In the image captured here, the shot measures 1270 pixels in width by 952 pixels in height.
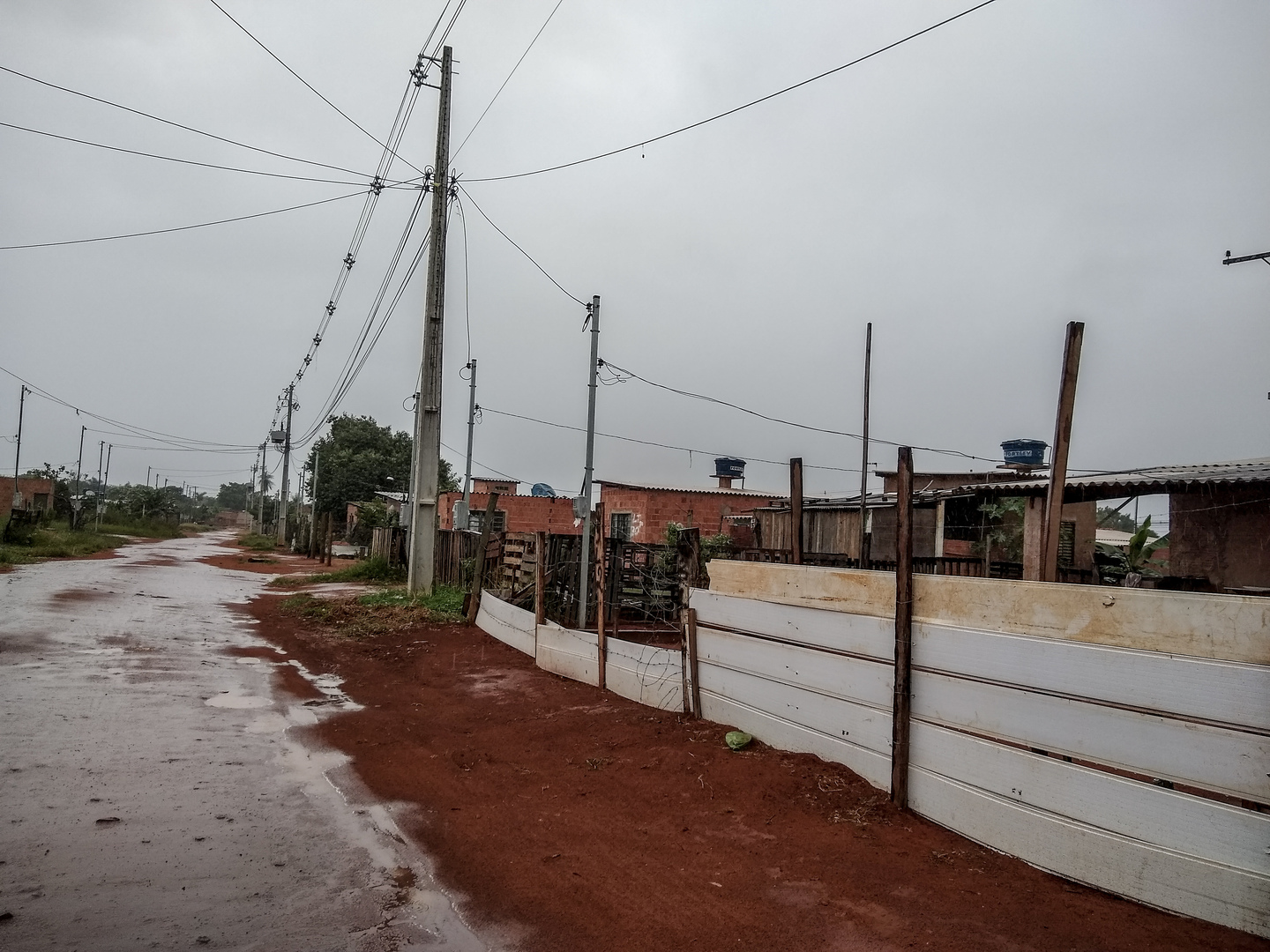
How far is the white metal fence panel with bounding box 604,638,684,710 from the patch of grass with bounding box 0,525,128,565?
2262cm

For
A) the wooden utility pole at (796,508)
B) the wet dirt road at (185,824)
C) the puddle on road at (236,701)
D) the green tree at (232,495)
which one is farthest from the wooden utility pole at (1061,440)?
the green tree at (232,495)

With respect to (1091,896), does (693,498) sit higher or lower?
higher

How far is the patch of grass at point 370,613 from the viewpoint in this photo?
548 inches

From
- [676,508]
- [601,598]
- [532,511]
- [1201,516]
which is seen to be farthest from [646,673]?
[532,511]

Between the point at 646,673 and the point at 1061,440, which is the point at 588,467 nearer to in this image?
the point at 646,673

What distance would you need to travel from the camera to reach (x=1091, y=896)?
394 centimetres

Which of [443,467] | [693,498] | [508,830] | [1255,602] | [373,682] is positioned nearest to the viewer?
[1255,602]

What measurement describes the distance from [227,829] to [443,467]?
4785 centimetres

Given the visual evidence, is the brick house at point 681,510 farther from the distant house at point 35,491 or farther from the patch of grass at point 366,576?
the distant house at point 35,491

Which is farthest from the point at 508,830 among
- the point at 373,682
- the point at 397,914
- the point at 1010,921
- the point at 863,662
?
the point at 373,682

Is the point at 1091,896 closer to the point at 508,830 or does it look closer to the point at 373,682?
the point at 508,830

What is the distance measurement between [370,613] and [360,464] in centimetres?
3821

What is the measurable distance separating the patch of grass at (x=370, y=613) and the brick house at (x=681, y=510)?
367 inches

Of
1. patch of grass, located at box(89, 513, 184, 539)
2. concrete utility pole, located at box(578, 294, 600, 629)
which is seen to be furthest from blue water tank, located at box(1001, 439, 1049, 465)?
patch of grass, located at box(89, 513, 184, 539)
